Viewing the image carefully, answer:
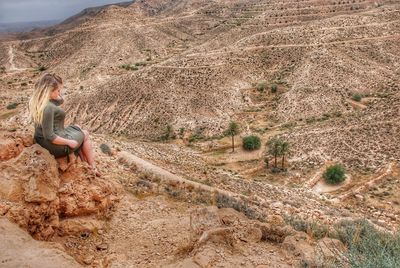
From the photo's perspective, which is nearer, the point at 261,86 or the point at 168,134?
the point at 168,134

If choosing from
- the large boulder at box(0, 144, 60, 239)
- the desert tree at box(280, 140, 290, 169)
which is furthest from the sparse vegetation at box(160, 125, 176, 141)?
the large boulder at box(0, 144, 60, 239)

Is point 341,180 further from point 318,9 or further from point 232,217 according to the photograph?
point 318,9

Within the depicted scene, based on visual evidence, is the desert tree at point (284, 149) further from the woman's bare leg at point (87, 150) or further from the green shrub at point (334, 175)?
the woman's bare leg at point (87, 150)

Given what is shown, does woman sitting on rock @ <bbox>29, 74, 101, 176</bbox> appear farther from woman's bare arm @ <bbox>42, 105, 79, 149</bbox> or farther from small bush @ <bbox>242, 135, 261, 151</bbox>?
small bush @ <bbox>242, 135, 261, 151</bbox>

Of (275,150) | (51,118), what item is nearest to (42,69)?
(275,150)

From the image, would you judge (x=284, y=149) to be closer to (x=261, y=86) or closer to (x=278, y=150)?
(x=278, y=150)

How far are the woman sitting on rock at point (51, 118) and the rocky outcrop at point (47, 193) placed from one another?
0.22 m

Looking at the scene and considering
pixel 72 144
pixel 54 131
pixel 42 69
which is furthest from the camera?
pixel 42 69

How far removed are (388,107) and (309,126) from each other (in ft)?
22.5

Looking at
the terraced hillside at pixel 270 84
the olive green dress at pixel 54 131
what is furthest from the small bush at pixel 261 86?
the olive green dress at pixel 54 131

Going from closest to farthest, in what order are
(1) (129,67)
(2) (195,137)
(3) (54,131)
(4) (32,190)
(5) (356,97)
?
(4) (32,190) < (3) (54,131) < (2) (195,137) < (5) (356,97) < (1) (129,67)

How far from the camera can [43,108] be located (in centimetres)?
747

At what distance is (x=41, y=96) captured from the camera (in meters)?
7.56

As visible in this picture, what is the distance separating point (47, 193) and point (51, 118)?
1432 millimetres
